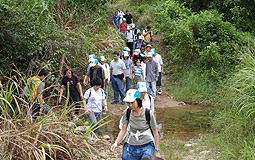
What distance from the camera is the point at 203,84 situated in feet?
44.0

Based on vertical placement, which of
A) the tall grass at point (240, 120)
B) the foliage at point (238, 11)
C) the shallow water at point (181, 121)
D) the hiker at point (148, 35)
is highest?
the foliage at point (238, 11)

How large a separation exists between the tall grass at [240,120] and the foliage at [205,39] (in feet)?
19.6

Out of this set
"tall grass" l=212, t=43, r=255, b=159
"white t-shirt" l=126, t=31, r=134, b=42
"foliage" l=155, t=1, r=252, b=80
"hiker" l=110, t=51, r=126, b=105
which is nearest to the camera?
"tall grass" l=212, t=43, r=255, b=159

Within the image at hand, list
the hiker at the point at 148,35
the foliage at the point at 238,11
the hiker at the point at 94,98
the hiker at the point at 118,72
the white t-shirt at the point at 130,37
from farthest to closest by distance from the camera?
the hiker at the point at 148,35, the white t-shirt at the point at 130,37, the foliage at the point at 238,11, the hiker at the point at 118,72, the hiker at the point at 94,98

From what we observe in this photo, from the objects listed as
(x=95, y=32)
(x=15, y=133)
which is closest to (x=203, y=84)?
(x=95, y=32)

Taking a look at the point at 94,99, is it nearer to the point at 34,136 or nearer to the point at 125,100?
the point at 34,136

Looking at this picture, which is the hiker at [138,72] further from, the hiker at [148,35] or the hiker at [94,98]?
the hiker at [148,35]

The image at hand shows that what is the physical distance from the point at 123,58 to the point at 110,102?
5.36 feet

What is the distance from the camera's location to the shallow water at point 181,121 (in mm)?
9031

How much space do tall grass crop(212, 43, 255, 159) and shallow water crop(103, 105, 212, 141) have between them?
138 cm

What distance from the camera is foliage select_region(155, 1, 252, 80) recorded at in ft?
44.1

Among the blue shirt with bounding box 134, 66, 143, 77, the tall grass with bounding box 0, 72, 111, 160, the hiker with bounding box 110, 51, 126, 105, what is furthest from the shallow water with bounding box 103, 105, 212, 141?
the tall grass with bounding box 0, 72, 111, 160

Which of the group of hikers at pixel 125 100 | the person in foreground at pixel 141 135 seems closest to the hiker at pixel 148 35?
the group of hikers at pixel 125 100

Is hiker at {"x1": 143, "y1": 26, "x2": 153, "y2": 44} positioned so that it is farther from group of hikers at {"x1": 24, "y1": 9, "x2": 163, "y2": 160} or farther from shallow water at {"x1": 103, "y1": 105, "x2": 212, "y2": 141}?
shallow water at {"x1": 103, "y1": 105, "x2": 212, "y2": 141}
